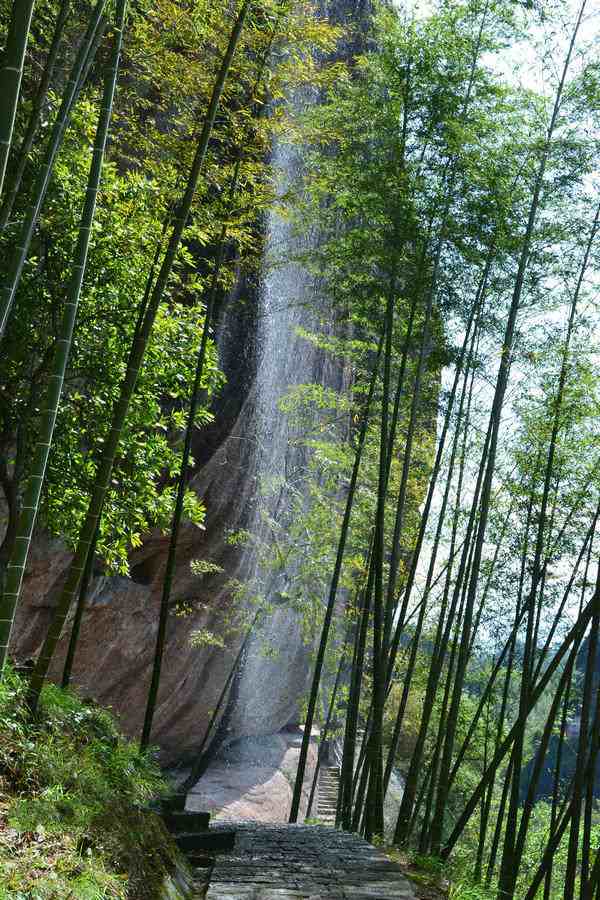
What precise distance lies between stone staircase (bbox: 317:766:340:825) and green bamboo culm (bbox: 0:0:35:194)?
42.6ft

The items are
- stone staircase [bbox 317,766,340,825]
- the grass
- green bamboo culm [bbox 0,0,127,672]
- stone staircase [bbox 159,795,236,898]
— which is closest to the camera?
the grass

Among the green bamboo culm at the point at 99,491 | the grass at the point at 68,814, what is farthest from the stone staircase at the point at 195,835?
the green bamboo culm at the point at 99,491

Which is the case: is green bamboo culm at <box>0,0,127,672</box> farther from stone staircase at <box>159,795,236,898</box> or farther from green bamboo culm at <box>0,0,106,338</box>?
stone staircase at <box>159,795,236,898</box>

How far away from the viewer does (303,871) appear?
3.97m

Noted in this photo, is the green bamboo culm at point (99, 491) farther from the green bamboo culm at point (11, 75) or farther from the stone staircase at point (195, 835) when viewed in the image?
the green bamboo culm at point (11, 75)

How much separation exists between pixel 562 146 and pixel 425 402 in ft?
9.74

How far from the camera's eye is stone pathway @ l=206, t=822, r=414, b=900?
3.48 metres

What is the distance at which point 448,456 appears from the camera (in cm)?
921

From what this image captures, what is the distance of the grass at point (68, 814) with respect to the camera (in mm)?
2439

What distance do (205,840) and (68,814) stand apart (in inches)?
66.1

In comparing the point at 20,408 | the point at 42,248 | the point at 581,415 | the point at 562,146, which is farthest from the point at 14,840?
the point at 562,146

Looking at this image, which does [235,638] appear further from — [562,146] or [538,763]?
[562,146]

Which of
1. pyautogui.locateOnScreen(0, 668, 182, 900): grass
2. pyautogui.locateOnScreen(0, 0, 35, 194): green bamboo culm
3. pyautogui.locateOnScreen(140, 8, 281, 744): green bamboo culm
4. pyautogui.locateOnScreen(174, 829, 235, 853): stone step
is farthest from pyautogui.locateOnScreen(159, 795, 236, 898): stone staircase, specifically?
pyautogui.locateOnScreen(0, 0, 35, 194): green bamboo culm

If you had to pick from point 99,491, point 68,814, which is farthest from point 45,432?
point 68,814
